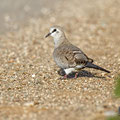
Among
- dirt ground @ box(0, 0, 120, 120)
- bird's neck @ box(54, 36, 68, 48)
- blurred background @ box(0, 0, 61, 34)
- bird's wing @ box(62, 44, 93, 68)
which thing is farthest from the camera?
blurred background @ box(0, 0, 61, 34)

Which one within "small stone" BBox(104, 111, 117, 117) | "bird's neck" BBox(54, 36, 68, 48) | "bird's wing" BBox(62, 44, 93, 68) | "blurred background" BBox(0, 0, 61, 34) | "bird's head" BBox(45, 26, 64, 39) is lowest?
"small stone" BBox(104, 111, 117, 117)

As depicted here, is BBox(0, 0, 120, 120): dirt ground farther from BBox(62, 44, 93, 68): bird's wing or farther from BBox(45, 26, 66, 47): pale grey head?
BBox(45, 26, 66, 47): pale grey head

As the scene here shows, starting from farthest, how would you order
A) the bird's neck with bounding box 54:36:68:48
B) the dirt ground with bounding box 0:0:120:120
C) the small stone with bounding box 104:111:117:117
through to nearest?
the bird's neck with bounding box 54:36:68:48, the dirt ground with bounding box 0:0:120:120, the small stone with bounding box 104:111:117:117

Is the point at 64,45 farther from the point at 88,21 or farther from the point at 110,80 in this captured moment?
the point at 88,21

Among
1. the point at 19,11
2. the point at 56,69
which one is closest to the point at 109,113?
Answer: the point at 56,69

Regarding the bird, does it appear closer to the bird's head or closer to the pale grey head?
the pale grey head

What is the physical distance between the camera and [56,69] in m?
10.8

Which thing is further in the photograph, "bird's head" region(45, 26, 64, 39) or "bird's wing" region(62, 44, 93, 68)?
"bird's head" region(45, 26, 64, 39)

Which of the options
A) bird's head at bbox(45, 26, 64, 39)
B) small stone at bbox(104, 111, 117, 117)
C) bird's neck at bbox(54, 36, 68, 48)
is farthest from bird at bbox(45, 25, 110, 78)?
small stone at bbox(104, 111, 117, 117)

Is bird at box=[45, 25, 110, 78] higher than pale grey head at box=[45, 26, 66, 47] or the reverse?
the reverse

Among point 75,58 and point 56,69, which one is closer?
point 75,58

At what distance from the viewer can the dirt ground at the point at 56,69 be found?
6816mm

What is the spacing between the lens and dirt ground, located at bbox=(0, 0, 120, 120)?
6816mm

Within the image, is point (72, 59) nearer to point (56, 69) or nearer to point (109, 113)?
point (56, 69)
